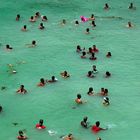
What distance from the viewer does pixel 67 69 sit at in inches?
1348

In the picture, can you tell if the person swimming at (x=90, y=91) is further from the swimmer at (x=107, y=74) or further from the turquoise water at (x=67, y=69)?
the swimmer at (x=107, y=74)

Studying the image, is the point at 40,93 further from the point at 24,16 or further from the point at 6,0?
the point at 6,0

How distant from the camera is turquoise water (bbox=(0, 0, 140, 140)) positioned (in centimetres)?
2755

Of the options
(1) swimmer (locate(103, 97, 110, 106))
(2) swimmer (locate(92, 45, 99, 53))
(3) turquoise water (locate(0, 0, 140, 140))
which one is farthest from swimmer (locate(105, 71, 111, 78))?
(2) swimmer (locate(92, 45, 99, 53))

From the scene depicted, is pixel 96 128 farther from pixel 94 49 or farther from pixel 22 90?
pixel 94 49

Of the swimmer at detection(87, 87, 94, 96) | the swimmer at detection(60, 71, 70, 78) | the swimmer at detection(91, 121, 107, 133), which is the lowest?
the swimmer at detection(91, 121, 107, 133)

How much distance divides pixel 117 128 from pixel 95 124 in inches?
52.9

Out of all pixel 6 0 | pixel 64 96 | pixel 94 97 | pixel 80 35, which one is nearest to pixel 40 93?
pixel 64 96

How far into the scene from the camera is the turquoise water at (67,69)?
27547 millimetres

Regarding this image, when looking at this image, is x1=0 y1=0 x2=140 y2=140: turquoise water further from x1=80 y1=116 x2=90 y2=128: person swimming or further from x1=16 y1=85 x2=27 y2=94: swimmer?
x1=16 y1=85 x2=27 y2=94: swimmer

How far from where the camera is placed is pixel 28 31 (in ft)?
136

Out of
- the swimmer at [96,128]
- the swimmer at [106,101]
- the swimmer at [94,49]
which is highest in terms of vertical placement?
the swimmer at [94,49]

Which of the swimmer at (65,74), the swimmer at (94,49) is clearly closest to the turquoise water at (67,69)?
the swimmer at (65,74)

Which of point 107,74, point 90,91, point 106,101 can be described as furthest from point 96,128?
point 107,74
